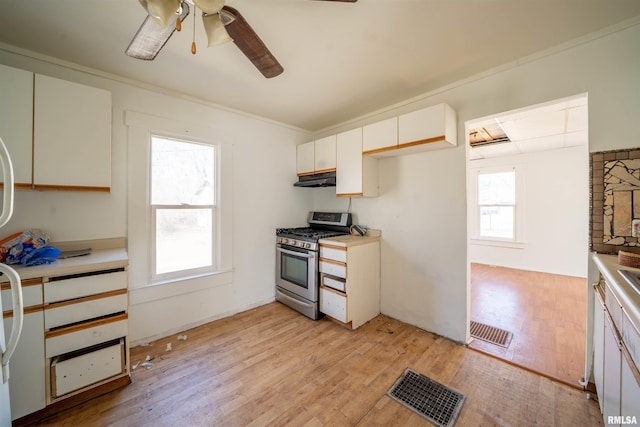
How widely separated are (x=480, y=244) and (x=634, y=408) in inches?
218

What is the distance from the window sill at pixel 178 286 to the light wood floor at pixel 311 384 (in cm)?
45

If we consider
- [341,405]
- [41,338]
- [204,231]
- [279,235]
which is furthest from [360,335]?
[41,338]

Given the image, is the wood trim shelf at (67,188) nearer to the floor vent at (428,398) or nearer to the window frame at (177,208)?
the window frame at (177,208)

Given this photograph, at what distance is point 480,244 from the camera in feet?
18.9

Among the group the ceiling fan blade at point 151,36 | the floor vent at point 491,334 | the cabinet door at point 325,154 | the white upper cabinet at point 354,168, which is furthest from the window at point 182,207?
the floor vent at point 491,334

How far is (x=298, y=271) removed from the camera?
3109 mm

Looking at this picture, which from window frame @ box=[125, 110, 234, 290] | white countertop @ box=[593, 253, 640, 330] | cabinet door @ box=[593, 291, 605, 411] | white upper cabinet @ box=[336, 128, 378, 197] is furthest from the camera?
white upper cabinet @ box=[336, 128, 378, 197]

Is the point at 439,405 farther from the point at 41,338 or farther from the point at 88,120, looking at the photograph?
the point at 88,120

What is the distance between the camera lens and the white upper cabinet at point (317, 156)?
3180 mm

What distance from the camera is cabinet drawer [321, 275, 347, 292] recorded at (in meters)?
2.67

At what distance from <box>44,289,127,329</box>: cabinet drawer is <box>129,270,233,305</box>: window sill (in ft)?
2.16

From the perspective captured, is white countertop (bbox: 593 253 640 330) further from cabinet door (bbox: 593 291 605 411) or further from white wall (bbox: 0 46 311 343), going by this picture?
white wall (bbox: 0 46 311 343)

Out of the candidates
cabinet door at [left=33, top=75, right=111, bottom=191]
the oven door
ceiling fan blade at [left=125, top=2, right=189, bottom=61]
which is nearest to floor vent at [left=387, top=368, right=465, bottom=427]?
the oven door

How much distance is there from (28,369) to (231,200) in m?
2.04
